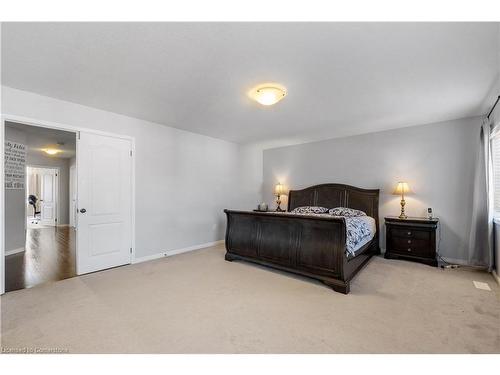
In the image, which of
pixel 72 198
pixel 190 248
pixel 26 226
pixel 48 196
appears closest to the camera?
pixel 190 248

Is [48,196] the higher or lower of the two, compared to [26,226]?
higher

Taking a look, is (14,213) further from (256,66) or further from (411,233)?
(411,233)

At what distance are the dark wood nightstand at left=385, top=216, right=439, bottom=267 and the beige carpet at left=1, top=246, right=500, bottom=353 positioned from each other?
0.49 meters

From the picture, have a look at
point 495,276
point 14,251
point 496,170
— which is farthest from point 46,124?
point 495,276

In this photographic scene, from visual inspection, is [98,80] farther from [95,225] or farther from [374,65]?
[374,65]

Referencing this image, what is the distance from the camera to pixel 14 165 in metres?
4.39

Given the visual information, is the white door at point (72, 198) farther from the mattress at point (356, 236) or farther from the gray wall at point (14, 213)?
the mattress at point (356, 236)

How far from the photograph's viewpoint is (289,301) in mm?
2436

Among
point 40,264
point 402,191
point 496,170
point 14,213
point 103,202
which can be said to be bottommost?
point 40,264

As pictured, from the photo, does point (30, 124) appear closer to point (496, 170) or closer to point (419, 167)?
point (419, 167)

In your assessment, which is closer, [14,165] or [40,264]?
[40,264]

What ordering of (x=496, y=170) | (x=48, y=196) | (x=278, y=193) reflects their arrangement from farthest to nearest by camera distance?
(x=48, y=196) < (x=278, y=193) < (x=496, y=170)

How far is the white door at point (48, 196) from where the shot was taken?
26.7 feet

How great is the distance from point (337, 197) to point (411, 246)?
5.09 feet
